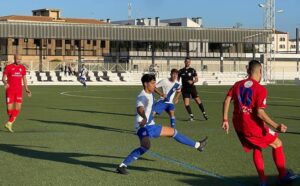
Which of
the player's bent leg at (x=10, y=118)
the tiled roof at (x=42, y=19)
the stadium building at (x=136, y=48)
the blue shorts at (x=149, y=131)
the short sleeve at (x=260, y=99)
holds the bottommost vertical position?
the player's bent leg at (x=10, y=118)

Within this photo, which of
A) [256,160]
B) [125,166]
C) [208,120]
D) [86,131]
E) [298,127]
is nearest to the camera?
[256,160]

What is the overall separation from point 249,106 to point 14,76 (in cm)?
893

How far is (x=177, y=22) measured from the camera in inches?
4978

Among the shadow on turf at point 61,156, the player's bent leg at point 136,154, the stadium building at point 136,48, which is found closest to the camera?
the player's bent leg at point 136,154

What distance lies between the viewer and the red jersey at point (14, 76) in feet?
49.7

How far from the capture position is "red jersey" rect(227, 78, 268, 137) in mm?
7605

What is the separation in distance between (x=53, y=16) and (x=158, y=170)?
440 ft

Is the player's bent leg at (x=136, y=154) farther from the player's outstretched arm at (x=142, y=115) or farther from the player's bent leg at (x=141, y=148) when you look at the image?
the player's outstretched arm at (x=142, y=115)

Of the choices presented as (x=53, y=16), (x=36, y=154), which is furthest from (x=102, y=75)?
(x=53, y=16)

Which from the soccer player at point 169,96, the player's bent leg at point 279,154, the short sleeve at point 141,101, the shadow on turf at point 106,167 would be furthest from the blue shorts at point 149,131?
the soccer player at point 169,96

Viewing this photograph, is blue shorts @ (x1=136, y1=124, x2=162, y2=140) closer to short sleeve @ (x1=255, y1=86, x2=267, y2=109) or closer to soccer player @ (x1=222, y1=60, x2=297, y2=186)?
soccer player @ (x1=222, y1=60, x2=297, y2=186)

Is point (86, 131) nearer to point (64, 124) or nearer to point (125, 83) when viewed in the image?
point (64, 124)

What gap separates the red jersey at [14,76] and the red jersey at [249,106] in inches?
340

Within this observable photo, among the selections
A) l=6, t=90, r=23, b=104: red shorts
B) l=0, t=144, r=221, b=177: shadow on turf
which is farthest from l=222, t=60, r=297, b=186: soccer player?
l=6, t=90, r=23, b=104: red shorts
